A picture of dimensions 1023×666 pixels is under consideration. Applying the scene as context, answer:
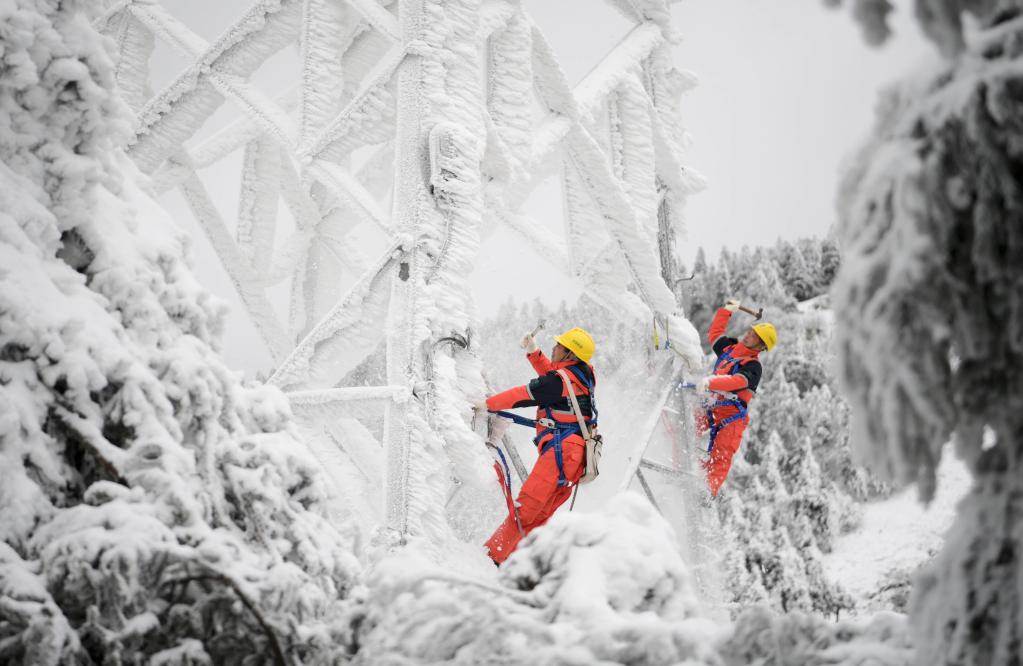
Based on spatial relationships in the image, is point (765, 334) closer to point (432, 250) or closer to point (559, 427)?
point (559, 427)

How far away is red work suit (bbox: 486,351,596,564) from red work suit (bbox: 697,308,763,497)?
8.74 ft

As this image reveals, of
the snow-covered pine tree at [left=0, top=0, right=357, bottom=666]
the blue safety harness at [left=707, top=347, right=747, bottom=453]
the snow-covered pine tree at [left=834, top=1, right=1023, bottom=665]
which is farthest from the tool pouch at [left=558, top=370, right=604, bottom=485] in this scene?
the snow-covered pine tree at [left=834, top=1, right=1023, bottom=665]

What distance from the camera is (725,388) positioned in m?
7.80

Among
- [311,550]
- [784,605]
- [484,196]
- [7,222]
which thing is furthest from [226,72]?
[784,605]

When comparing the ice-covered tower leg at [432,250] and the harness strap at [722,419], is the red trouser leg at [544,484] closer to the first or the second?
the ice-covered tower leg at [432,250]

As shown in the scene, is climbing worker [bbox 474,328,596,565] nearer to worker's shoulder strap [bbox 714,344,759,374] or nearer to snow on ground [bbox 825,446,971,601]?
worker's shoulder strap [bbox 714,344,759,374]

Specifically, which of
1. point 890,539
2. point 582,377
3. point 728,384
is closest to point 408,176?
point 582,377

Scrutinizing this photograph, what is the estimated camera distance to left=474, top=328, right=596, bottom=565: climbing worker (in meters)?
5.26

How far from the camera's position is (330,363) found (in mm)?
5246

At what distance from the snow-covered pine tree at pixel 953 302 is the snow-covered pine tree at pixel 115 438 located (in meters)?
1.35

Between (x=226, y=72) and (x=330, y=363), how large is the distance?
2.69m

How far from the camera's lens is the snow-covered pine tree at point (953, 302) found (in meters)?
1.11

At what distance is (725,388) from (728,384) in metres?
0.05

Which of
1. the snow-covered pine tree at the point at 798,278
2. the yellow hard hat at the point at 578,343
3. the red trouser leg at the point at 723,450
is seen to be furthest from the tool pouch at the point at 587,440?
the snow-covered pine tree at the point at 798,278
